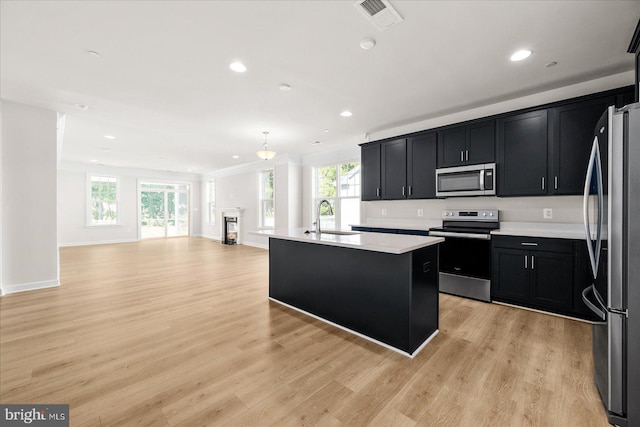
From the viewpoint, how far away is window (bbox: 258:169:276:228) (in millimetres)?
8367

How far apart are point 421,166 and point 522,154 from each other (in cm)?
133

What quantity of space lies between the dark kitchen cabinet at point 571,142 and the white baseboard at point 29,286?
700cm

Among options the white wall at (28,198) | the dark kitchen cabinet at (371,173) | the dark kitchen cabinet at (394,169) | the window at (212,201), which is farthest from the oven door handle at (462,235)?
the window at (212,201)

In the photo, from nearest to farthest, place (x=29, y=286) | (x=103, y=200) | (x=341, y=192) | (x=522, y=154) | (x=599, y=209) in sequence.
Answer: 1. (x=599, y=209)
2. (x=522, y=154)
3. (x=29, y=286)
4. (x=341, y=192)
5. (x=103, y=200)

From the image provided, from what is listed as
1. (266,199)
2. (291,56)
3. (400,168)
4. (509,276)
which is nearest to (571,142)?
(509,276)

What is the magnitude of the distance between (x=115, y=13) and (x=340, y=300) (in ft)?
9.93

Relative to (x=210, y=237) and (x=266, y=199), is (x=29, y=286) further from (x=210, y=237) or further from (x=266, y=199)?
(x=210, y=237)

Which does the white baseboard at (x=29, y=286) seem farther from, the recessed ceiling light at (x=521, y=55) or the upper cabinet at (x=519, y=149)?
the recessed ceiling light at (x=521, y=55)

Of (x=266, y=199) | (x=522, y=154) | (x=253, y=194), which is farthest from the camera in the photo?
(x=253, y=194)

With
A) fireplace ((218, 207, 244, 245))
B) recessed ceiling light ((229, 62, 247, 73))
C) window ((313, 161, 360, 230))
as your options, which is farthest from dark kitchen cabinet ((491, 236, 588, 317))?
fireplace ((218, 207, 244, 245))

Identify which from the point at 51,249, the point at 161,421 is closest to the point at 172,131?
the point at 51,249

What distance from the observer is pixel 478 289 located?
11.4 feet

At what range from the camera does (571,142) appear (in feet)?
10.1

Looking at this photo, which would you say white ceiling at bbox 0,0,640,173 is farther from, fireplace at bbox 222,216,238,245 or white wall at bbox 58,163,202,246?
white wall at bbox 58,163,202,246
